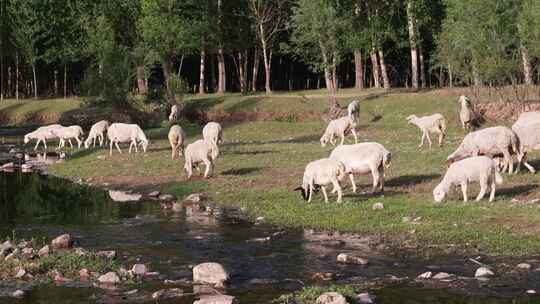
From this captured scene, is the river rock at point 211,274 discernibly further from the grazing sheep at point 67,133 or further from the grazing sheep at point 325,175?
the grazing sheep at point 67,133

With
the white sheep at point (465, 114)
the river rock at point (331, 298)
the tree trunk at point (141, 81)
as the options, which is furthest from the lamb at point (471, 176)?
the tree trunk at point (141, 81)

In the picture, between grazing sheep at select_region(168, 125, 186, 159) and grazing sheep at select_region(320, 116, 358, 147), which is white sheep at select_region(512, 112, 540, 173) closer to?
grazing sheep at select_region(320, 116, 358, 147)

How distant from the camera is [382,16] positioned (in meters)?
78.2

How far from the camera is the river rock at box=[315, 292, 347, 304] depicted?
1473 centimetres

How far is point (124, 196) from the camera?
31.0 m

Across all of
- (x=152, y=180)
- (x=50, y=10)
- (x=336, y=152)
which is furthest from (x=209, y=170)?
(x=50, y=10)

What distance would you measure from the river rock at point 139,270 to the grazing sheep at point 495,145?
13555 millimetres

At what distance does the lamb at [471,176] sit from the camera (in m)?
24.1

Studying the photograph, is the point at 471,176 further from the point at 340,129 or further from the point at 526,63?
the point at 526,63

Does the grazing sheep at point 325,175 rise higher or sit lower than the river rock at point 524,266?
higher

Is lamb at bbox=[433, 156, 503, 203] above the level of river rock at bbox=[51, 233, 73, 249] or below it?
above

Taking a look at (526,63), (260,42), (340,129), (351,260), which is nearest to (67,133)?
(340,129)

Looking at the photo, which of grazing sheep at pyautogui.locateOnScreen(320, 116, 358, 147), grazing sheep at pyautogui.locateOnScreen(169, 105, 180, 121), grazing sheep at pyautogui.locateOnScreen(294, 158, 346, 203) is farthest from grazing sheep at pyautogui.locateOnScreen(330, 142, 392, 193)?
grazing sheep at pyautogui.locateOnScreen(169, 105, 180, 121)

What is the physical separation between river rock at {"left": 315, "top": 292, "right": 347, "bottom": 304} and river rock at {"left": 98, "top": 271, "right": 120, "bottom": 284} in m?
4.65
